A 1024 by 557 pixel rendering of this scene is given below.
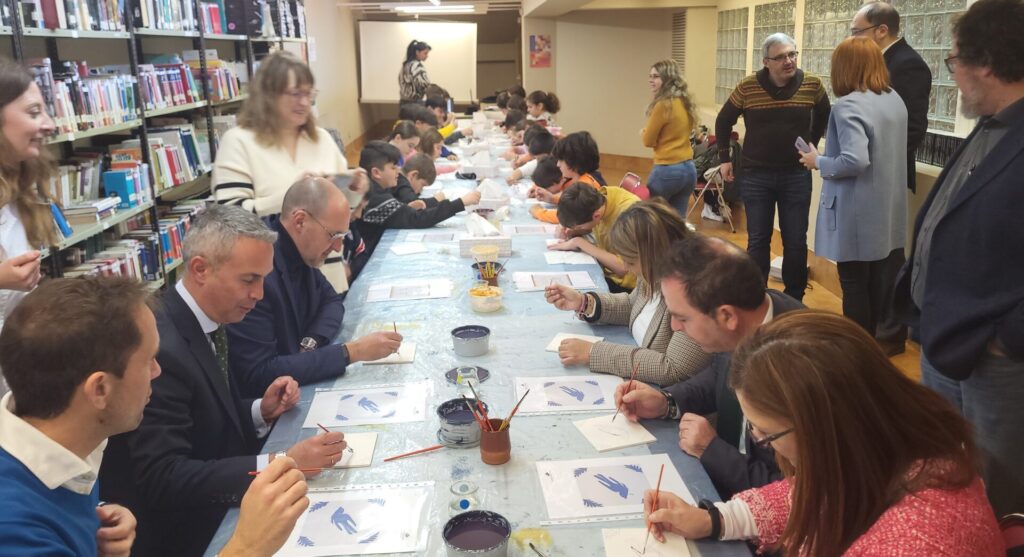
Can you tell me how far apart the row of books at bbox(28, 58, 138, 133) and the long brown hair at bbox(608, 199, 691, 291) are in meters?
2.56

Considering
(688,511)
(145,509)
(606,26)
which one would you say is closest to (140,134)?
(145,509)

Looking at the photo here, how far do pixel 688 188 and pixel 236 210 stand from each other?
3.83 m

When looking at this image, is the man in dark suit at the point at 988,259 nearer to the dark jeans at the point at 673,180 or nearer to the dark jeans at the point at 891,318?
the dark jeans at the point at 891,318

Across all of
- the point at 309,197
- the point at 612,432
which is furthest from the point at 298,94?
the point at 612,432

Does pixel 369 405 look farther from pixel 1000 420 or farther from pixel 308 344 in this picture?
pixel 1000 420

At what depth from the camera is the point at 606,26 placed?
10430 mm

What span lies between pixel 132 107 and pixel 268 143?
1529 mm

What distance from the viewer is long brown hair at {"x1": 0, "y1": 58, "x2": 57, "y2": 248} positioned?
2.40m

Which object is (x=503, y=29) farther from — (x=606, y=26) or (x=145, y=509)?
(x=145, y=509)

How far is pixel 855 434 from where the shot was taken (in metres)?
1.01

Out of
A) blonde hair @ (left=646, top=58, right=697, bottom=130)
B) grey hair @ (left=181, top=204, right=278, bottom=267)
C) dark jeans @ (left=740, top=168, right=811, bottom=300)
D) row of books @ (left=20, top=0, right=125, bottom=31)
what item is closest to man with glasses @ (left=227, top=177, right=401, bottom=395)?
grey hair @ (left=181, top=204, right=278, bottom=267)

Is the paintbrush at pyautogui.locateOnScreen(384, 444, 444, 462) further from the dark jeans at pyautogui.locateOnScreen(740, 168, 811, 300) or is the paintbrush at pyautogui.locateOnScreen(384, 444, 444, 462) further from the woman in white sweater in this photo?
the dark jeans at pyautogui.locateOnScreen(740, 168, 811, 300)

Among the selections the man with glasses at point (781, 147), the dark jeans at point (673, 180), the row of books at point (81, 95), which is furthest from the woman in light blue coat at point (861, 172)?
the row of books at point (81, 95)

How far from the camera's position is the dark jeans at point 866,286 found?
3.62 metres
